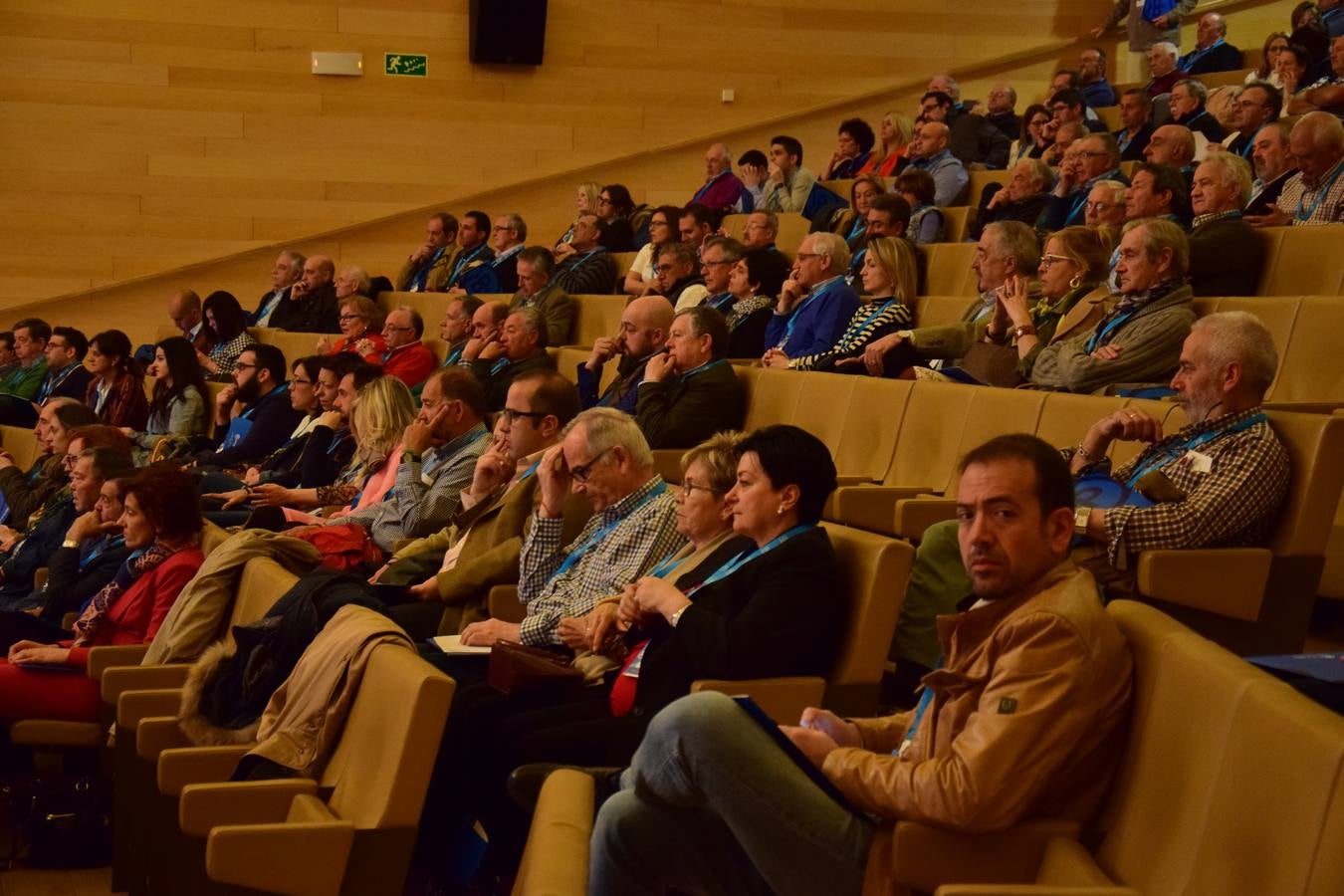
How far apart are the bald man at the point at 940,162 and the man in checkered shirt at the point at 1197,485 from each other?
3.58 meters

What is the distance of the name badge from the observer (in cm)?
219

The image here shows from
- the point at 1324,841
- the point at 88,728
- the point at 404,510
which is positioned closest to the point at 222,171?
the point at 404,510

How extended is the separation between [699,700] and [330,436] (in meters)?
2.97

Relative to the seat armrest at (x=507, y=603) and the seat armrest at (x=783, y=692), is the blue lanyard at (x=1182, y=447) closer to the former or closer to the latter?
the seat armrest at (x=783, y=692)

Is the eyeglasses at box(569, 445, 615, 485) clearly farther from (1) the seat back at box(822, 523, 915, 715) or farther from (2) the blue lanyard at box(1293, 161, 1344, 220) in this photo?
(2) the blue lanyard at box(1293, 161, 1344, 220)

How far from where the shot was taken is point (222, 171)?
24.1 feet

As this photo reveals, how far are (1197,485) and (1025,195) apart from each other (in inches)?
104

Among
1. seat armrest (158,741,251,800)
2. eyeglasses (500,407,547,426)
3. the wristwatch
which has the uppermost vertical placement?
the wristwatch

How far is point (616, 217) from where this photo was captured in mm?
6617

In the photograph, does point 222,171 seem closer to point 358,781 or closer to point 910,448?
point 910,448

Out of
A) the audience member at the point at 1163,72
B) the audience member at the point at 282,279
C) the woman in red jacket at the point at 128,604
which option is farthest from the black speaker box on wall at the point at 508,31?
the woman in red jacket at the point at 128,604

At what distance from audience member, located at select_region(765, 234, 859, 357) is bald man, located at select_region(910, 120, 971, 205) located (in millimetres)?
1777

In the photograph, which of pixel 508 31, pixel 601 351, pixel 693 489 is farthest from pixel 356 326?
pixel 693 489

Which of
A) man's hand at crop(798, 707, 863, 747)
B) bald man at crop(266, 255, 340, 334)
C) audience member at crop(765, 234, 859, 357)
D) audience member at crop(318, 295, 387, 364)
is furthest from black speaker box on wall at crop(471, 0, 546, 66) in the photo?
man's hand at crop(798, 707, 863, 747)
